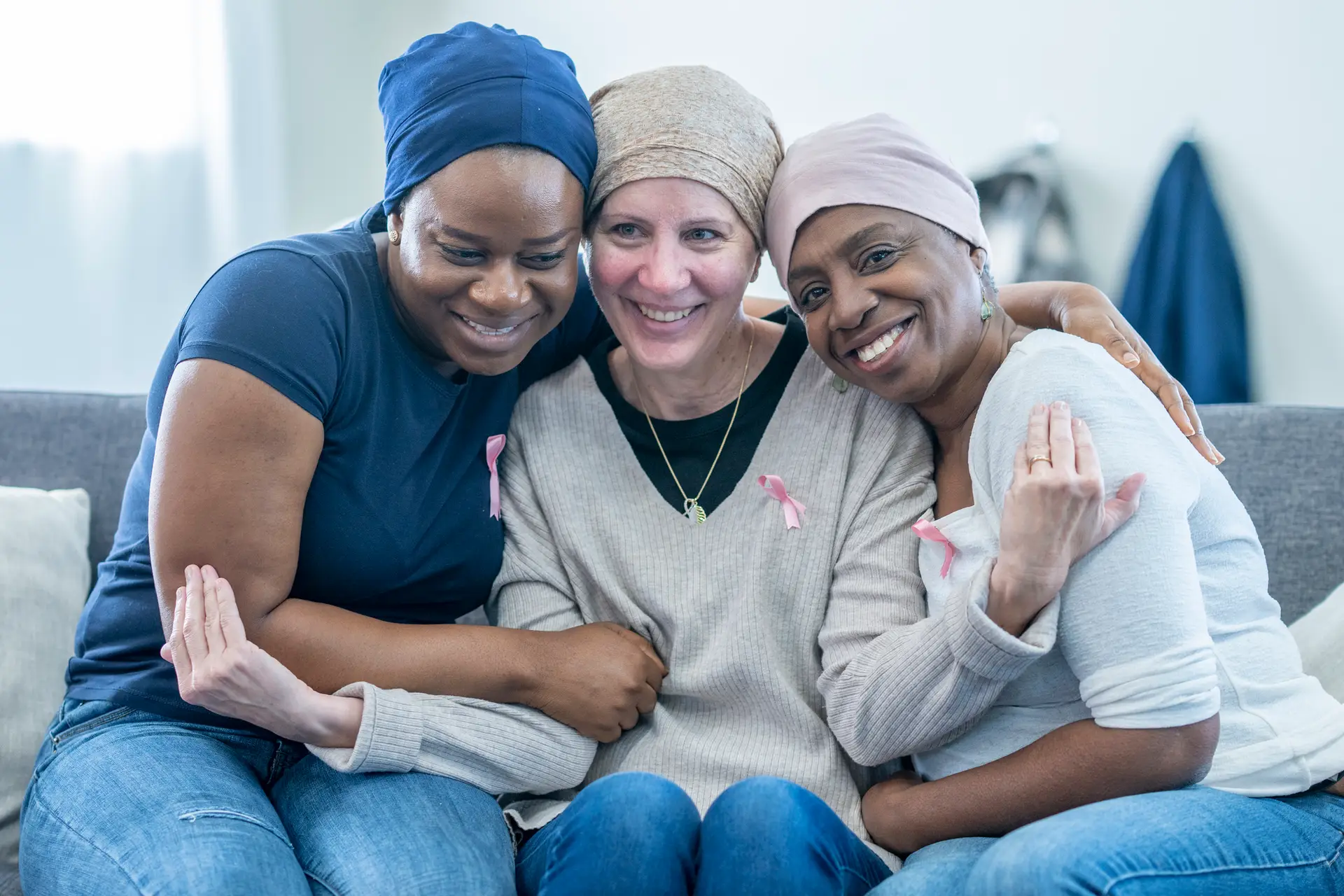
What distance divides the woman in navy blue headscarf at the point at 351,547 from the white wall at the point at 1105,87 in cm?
140

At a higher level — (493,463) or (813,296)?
(813,296)

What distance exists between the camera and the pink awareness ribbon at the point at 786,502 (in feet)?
4.71

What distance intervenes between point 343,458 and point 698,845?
0.58 meters

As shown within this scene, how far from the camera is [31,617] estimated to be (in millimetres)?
1613

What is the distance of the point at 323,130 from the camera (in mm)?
3045

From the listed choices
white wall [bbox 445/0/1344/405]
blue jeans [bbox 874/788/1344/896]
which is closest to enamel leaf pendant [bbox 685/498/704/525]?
blue jeans [bbox 874/788/1344/896]

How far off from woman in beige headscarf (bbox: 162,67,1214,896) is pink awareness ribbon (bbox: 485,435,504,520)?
0.17 ft

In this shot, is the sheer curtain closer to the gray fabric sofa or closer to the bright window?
the bright window

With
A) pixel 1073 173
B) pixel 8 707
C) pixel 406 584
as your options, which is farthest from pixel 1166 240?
pixel 8 707

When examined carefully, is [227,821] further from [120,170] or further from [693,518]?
[120,170]

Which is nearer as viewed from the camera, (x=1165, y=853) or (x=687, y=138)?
(x=1165, y=853)

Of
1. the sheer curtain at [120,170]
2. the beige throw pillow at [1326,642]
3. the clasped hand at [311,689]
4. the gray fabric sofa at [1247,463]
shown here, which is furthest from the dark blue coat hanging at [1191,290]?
the sheer curtain at [120,170]

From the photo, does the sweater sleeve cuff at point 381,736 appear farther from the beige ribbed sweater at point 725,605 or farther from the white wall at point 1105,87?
the white wall at point 1105,87

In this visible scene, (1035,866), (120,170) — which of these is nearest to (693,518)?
(1035,866)
